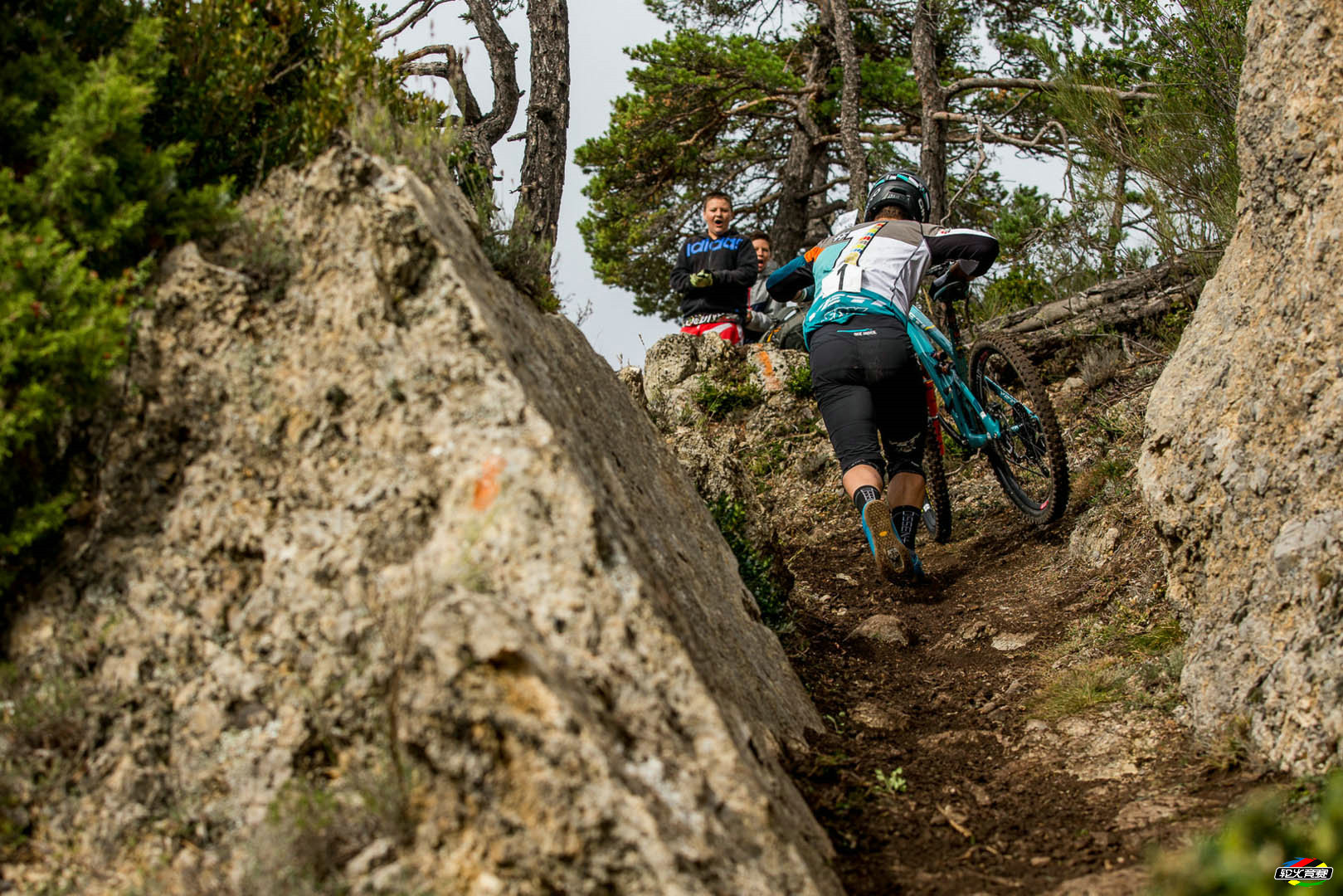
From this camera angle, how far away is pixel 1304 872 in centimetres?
252

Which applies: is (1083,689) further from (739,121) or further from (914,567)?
(739,121)

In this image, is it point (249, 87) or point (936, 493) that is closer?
point (249, 87)

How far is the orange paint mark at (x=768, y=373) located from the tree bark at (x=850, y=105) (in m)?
2.76

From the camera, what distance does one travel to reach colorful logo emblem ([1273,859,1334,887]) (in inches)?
93.8

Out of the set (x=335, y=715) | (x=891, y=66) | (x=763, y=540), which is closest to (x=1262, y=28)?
(x=763, y=540)

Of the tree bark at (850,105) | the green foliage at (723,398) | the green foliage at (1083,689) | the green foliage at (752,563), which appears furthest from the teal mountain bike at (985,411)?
the tree bark at (850,105)

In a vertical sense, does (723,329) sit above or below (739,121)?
below

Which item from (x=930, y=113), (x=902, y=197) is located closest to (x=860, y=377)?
(x=902, y=197)

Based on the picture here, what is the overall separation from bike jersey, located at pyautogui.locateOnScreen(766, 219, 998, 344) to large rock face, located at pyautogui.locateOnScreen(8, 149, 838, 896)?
2.98 metres

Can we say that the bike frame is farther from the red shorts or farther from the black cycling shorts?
the red shorts

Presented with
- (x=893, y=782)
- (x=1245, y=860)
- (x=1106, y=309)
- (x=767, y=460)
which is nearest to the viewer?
(x=1245, y=860)

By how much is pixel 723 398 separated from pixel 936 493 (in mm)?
3259

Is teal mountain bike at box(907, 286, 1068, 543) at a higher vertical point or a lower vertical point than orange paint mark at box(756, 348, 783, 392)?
lower

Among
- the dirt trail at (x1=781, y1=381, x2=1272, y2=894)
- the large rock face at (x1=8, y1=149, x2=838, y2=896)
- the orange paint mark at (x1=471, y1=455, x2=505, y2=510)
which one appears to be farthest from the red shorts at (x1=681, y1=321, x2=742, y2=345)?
the orange paint mark at (x1=471, y1=455, x2=505, y2=510)
